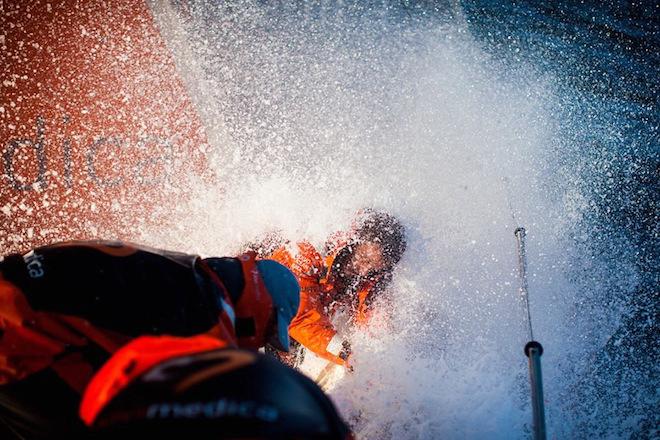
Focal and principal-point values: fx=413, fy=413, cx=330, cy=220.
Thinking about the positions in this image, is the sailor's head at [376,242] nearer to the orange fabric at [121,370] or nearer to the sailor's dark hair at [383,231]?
the sailor's dark hair at [383,231]

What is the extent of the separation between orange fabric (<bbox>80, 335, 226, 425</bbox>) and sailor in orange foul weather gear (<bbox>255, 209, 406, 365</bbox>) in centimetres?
170

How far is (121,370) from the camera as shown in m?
0.73

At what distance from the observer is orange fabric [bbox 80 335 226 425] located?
72 centimetres

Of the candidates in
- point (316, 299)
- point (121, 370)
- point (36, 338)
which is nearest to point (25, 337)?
point (36, 338)

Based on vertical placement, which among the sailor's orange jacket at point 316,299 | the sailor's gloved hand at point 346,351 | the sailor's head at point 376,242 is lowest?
the sailor's gloved hand at point 346,351

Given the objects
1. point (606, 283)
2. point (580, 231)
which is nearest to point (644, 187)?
point (580, 231)

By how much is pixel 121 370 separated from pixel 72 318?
40 centimetres

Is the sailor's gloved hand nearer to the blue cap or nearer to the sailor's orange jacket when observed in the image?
the sailor's orange jacket

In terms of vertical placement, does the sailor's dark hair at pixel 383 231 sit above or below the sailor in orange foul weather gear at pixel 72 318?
above

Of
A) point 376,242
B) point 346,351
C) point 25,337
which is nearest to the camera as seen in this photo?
point 25,337

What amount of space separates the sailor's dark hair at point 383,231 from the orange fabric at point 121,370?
2.40 meters

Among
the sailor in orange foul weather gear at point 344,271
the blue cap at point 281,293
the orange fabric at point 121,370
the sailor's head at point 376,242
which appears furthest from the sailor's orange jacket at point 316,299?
the orange fabric at point 121,370

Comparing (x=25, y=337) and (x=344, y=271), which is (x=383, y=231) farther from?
(x=25, y=337)

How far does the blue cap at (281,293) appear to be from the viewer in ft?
5.05
